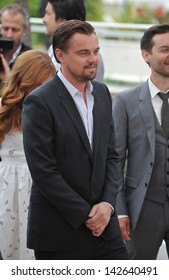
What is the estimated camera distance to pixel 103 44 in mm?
11469

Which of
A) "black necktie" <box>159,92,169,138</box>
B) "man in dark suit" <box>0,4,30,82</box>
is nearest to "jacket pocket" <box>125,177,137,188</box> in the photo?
"black necktie" <box>159,92,169,138</box>

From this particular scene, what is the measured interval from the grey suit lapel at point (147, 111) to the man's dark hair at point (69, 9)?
1.37m

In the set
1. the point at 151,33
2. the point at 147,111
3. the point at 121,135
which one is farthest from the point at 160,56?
the point at 121,135

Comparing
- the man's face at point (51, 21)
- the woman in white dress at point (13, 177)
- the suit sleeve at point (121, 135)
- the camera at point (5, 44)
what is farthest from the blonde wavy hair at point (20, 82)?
the camera at point (5, 44)

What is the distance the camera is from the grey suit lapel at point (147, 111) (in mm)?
5277

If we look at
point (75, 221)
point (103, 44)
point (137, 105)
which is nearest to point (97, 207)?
point (75, 221)

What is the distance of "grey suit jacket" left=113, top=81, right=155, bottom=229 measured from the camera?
17.4 ft

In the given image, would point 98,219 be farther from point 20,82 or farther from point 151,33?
point 151,33

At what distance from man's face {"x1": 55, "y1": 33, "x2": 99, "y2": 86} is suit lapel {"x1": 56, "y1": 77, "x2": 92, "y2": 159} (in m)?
0.13

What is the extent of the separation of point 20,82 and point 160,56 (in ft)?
3.11

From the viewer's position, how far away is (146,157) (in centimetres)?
530

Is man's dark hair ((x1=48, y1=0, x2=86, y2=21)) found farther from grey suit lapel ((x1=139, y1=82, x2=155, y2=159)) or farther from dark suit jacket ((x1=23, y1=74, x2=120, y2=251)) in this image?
dark suit jacket ((x1=23, y1=74, x2=120, y2=251))

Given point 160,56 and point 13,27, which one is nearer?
point 160,56
